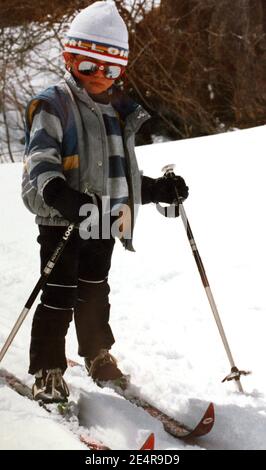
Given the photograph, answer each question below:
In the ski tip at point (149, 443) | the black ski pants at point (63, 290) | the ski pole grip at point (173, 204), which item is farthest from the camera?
the ski pole grip at point (173, 204)

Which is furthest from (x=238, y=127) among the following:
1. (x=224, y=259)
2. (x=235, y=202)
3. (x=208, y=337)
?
(x=208, y=337)

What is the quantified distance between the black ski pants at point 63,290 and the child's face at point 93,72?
0.61 m

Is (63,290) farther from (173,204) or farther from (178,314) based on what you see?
(178,314)

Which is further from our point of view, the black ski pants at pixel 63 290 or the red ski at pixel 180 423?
the black ski pants at pixel 63 290

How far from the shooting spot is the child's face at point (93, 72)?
2465 mm

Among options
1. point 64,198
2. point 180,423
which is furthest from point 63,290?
point 180,423

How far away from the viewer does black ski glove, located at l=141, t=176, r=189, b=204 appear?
279cm

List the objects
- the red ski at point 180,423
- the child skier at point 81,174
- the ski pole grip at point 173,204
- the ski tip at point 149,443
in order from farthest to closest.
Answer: the ski pole grip at point 173,204 → the red ski at point 180,423 → the child skier at point 81,174 → the ski tip at point 149,443

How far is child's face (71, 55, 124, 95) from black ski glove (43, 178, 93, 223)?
467 mm

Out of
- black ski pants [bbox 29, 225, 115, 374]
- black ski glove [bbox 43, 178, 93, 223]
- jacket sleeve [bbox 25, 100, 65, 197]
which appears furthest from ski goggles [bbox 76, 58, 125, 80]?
black ski pants [bbox 29, 225, 115, 374]

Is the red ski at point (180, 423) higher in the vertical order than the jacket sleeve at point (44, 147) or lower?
lower

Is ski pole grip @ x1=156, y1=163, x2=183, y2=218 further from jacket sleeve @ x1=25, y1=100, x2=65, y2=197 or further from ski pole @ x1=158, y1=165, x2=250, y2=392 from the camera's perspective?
jacket sleeve @ x1=25, y1=100, x2=65, y2=197

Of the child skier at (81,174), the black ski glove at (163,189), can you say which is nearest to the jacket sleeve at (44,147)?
the child skier at (81,174)

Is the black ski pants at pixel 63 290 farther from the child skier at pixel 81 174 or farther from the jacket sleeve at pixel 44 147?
the jacket sleeve at pixel 44 147
